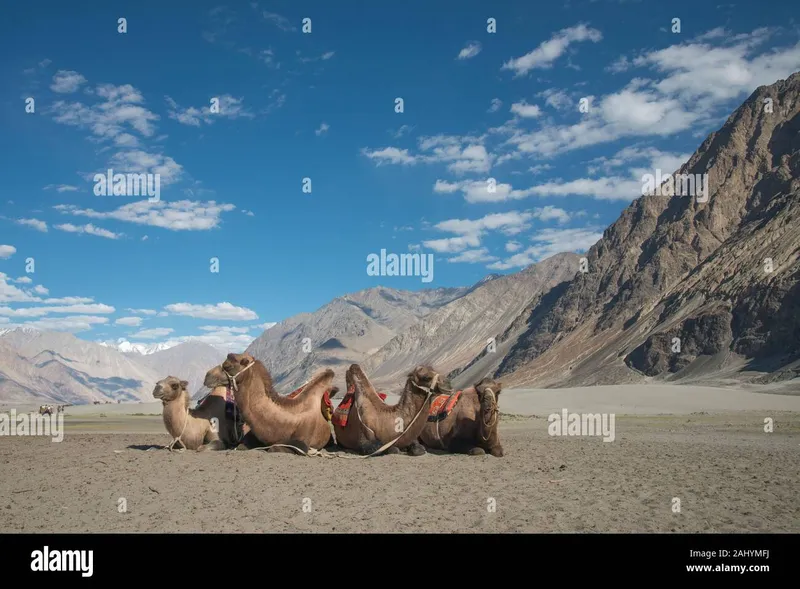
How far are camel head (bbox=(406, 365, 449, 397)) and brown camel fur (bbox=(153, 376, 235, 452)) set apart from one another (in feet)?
16.7

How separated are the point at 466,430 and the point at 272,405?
15.8ft

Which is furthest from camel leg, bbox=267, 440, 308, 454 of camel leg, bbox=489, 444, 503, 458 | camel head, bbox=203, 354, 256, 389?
camel leg, bbox=489, 444, 503, 458

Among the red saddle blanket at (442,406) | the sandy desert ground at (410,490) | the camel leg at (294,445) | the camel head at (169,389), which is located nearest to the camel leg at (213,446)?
the sandy desert ground at (410,490)

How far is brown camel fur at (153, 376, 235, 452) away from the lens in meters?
16.0

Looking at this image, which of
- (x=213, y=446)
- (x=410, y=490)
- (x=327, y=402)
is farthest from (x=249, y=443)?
(x=410, y=490)

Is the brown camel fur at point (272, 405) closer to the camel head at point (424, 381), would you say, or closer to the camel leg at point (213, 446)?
the camel leg at point (213, 446)

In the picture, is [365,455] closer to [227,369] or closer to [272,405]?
[272,405]

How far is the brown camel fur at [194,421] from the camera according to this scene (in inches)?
628

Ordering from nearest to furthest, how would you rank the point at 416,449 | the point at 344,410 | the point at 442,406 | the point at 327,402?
the point at 416,449, the point at 344,410, the point at 327,402, the point at 442,406

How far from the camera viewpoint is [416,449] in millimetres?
15484

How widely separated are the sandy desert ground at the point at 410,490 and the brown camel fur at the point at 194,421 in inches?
23.5
